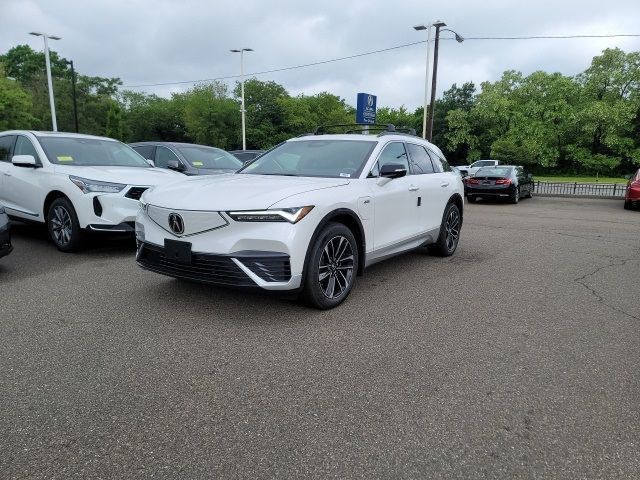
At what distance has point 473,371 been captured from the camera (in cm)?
321

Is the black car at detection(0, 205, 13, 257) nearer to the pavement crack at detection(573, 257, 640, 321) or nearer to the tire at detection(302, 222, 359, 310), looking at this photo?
the tire at detection(302, 222, 359, 310)

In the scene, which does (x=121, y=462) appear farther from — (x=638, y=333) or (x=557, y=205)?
(x=557, y=205)

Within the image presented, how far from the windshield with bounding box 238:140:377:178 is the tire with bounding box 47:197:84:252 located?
2.44 meters

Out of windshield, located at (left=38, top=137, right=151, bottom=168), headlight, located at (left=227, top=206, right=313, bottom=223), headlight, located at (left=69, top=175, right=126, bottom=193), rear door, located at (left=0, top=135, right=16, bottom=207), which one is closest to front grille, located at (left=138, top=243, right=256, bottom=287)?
headlight, located at (left=227, top=206, right=313, bottom=223)

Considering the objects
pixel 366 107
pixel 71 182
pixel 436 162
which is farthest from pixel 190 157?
pixel 366 107

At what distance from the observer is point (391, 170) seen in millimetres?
4840

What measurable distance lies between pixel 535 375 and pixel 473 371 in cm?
39

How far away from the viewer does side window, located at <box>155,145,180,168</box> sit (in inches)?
382

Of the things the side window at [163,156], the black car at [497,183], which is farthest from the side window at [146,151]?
the black car at [497,183]

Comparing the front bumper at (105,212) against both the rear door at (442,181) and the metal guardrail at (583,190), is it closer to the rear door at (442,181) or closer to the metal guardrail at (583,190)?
the rear door at (442,181)

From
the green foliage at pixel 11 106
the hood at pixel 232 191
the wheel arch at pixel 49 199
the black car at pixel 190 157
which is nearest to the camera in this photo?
the hood at pixel 232 191

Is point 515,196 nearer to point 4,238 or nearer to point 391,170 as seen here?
point 391,170

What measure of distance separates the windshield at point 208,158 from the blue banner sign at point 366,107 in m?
7.87

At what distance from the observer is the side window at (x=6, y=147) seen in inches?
290
